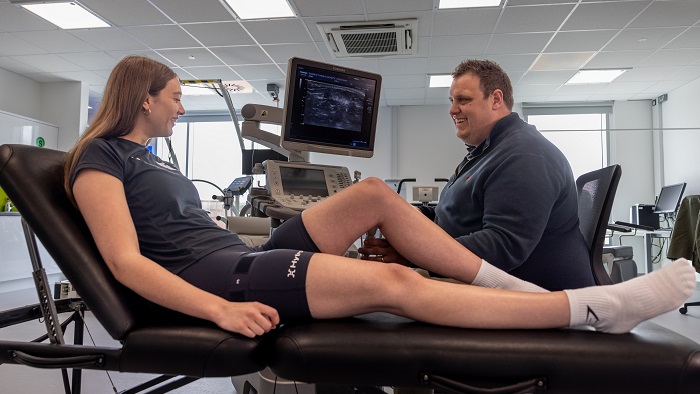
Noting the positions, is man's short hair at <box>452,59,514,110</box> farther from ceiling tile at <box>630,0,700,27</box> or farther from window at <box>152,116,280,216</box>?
window at <box>152,116,280,216</box>

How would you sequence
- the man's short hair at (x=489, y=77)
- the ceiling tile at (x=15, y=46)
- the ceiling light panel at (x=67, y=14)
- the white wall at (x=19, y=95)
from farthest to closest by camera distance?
the white wall at (x=19, y=95) < the ceiling tile at (x=15, y=46) < the ceiling light panel at (x=67, y=14) < the man's short hair at (x=489, y=77)

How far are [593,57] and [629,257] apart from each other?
9.81 ft

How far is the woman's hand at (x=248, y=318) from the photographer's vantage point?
96cm

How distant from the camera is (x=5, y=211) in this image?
5.18 m

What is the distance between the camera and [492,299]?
0.97 m

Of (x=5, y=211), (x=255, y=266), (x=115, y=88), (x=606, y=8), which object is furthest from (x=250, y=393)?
(x=5, y=211)

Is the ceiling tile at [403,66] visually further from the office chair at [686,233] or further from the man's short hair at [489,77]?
the man's short hair at [489,77]

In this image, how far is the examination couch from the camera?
85 cm

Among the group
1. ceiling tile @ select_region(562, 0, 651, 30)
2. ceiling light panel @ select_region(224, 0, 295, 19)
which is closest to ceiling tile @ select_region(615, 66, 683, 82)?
ceiling tile @ select_region(562, 0, 651, 30)

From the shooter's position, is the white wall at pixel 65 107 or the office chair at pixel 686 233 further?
the white wall at pixel 65 107

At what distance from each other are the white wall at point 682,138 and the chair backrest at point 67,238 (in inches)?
258

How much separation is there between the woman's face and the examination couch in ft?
1.46

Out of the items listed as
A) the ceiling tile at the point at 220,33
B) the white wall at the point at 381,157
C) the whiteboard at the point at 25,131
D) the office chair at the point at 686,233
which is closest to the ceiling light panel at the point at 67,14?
the ceiling tile at the point at 220,33

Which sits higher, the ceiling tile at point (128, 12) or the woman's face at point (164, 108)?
the ceiling tile at point (128, 12)
